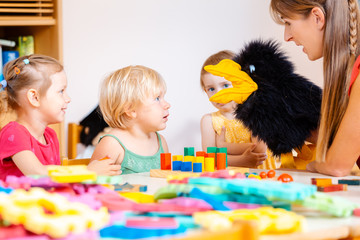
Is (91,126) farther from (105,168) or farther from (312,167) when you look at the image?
(312,167)

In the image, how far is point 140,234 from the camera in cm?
58

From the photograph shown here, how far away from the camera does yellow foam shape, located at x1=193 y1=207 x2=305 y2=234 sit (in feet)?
1.98

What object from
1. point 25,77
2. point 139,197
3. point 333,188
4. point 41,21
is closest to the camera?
point 139,197

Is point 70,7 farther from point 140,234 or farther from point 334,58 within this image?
point 140,234

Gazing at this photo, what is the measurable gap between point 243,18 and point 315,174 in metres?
2.11

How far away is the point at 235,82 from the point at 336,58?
275 millimetres

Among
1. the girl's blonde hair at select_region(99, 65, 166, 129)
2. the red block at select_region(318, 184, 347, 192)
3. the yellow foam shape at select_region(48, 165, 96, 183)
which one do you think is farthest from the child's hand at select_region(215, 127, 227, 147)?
the yellow foam shape at select_region(48, 165, 96, 183)

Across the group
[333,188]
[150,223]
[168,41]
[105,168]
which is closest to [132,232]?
[150,223]

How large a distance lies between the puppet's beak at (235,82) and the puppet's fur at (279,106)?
0.02 meters

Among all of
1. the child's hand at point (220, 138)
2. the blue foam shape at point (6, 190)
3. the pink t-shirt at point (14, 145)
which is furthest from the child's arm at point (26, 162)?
the child's hand at point (220, 138)

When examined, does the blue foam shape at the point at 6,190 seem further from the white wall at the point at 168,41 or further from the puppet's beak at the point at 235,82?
the white wall at the point at 168,41

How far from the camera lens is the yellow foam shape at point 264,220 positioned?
604 mm

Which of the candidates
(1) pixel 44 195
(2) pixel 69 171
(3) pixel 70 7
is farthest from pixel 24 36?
(1) pixel 44 195

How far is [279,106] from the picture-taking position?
1336 mm
